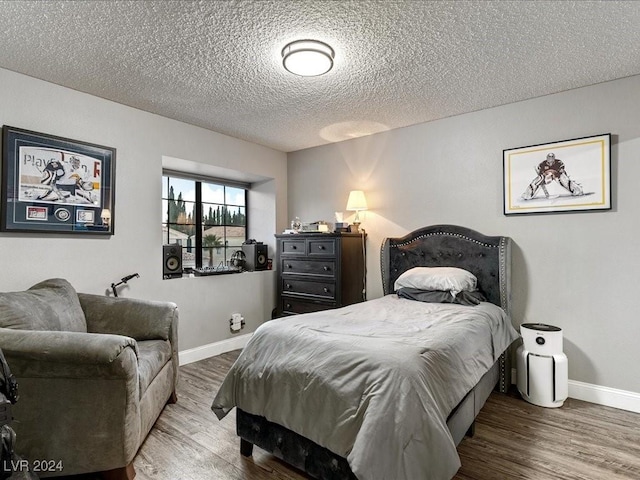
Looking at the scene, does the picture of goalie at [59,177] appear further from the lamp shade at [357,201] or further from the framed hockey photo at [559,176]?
the framed hockey photo at [559,176]

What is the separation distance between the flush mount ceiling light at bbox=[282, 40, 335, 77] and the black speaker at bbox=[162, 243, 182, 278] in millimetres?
2242

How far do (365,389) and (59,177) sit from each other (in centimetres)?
274

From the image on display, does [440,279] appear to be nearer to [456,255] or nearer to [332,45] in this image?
[456,255]

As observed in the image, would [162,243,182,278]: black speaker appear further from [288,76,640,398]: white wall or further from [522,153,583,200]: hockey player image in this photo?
[522,153,583,200]: hockey player image

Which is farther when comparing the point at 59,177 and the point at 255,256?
the point at 255,256

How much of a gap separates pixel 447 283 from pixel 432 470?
1.81m

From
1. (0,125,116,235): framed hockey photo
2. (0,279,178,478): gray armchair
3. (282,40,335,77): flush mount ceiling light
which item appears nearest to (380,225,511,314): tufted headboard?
(282,40,335,77): flush mount ceiling light

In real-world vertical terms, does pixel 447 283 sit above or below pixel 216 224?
below

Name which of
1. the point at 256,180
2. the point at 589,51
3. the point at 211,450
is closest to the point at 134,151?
the point at 256,180

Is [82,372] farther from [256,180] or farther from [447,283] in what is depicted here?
[256,180]

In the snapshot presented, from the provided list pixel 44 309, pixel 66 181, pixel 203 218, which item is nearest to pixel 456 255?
pixel 203 218

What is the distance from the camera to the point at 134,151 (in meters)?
3.22

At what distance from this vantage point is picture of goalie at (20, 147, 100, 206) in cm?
254

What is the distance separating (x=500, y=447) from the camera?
2.12 metres
